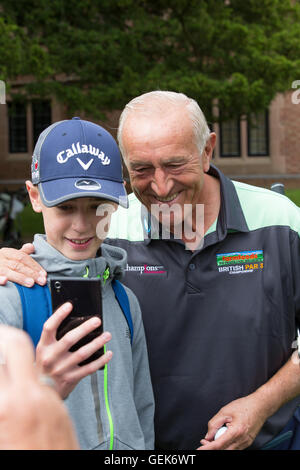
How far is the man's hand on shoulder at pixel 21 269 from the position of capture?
174 cm

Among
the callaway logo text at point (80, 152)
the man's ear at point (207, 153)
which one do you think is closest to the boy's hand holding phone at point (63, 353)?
the callaway logo text at point (80, 152)

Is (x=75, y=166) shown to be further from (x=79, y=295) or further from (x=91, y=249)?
(x=79, y=295)

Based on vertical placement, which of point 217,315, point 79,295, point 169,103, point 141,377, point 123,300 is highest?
point 169,103

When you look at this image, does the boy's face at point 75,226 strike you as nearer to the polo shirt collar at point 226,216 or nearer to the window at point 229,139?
the polo shirt collar at point 226,216

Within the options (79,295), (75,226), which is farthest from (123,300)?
(79,295)

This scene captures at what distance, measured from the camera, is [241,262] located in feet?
8.05

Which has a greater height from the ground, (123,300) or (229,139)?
(229,139)

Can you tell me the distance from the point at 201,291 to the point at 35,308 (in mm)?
894

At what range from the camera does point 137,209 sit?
2.69 m

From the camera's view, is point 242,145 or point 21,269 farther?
point 242,145

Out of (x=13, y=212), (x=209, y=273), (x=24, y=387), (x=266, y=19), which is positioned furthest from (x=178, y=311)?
(x=266, y=19)
